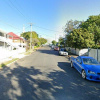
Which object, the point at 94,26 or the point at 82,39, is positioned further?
the point at 94,26

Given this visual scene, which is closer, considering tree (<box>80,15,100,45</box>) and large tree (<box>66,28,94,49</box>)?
large tree (<box>66,28,94,49</box>)

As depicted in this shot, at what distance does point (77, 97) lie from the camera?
13.9 feet

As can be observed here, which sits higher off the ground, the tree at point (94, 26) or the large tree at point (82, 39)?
the tree at point (94, 26)

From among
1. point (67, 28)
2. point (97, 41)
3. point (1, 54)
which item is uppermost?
point (67, 28)

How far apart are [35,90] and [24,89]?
1.77 feet

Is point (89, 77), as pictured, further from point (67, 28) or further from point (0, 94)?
point (67, 28)

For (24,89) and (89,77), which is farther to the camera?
(89,77)

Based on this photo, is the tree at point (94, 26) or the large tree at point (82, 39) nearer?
the large tree at point (82, 39)

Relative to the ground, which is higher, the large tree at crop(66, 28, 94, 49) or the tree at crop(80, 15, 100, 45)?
the tree at crop(80, 15, 100, 45)

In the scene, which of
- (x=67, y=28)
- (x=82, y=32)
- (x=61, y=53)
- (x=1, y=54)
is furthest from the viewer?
(x=67, y=28)

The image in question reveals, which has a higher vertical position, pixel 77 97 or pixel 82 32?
pixel 82 32

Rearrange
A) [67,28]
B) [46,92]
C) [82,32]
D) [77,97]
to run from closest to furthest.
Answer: [77,97] < [46,92] < [82,32] < [67,28]

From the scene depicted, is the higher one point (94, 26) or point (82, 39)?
point (94, 26)

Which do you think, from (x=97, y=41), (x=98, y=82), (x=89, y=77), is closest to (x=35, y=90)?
(x=89, y=77)
